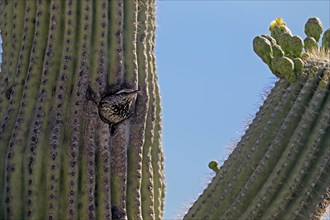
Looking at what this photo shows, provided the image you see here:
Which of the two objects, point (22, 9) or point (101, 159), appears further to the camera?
point (22, 9)

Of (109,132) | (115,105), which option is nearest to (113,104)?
(115,105)

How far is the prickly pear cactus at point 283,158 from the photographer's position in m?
3.84

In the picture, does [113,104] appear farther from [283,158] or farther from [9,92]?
[283,158]

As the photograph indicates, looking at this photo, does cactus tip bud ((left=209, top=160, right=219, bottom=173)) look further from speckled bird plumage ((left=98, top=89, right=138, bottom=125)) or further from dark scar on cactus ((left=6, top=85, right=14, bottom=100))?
dark scar on cactus ((left=6, top=85, right=14, bottom=100))

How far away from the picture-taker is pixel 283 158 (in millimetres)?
3889

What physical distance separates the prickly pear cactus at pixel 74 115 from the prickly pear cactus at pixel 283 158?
39 centimetres

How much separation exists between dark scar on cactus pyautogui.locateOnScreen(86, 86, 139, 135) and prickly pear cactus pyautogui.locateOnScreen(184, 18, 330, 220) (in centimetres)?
70

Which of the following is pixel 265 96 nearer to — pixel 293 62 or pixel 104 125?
pixel 293 62

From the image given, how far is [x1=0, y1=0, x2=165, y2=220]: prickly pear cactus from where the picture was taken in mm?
3523

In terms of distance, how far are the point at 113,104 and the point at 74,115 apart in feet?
0.66

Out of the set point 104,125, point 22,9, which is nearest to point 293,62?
point 104,125

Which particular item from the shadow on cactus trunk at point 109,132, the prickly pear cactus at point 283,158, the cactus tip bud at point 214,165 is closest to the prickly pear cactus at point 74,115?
the shadow on cactus trunk at point 109,132

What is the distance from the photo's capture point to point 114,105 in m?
3.69

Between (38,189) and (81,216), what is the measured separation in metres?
0.23
